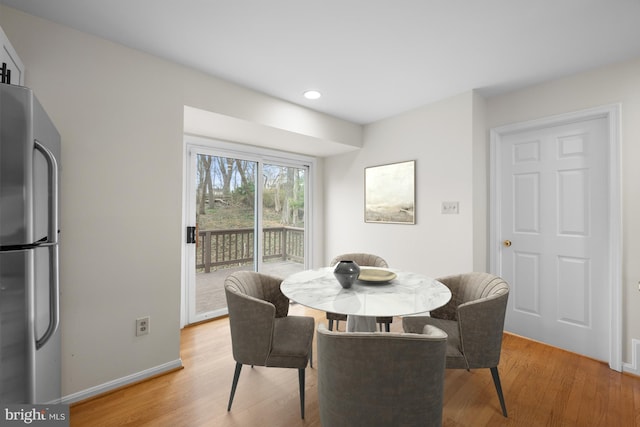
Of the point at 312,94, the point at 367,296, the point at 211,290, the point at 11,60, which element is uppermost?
the point at 312,94

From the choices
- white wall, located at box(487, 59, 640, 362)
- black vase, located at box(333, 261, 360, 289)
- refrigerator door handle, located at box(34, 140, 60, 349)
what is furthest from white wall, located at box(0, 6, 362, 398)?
white wall, located at box(487, 59, 640, 362)

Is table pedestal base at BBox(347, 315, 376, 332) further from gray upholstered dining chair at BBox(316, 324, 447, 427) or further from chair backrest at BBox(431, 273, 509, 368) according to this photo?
gray upholstered dining chair at BBox(316, 324, 447, 427)

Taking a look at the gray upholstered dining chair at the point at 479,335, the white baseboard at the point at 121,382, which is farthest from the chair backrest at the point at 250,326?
the gray upholstered dining chair at the point at 479,335

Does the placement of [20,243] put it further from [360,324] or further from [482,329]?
[482,329]

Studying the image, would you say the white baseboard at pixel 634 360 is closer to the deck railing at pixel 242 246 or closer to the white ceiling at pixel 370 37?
the white ceiling at pixel 370 37

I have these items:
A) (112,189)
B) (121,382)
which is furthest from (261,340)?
(112,189)

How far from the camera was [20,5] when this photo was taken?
1593mm

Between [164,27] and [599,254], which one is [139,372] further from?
[599,254]

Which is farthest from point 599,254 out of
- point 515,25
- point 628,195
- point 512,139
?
point 515,25

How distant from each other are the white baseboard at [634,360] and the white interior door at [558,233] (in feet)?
0.41

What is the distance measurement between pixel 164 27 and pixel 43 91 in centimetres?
82

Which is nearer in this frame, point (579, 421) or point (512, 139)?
point (579, 421)

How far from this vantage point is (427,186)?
120 inches

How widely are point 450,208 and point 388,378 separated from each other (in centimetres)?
217
